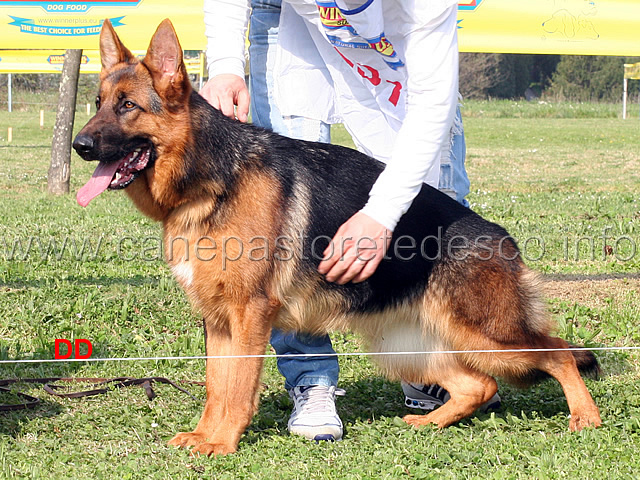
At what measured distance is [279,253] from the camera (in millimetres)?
3041

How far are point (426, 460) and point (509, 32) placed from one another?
580 centimetres

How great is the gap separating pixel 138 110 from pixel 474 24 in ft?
18.5

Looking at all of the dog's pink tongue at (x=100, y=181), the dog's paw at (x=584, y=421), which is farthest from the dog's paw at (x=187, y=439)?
the dog's paw at (x=584, y=421)

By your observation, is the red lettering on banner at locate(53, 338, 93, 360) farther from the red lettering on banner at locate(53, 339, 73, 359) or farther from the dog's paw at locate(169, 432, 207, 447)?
the dog's paw at locate(169, 432, 207, 447)

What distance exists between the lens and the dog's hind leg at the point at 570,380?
3316 millimetres

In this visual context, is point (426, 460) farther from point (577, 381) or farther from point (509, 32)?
point (509, 32)

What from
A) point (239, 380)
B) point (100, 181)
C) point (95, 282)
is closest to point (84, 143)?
point (100, 181)

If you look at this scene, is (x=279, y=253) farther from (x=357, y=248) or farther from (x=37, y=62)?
(x=37, y=62)

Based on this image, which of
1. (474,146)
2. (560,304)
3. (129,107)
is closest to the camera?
(129,107)

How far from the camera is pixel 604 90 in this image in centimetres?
5866

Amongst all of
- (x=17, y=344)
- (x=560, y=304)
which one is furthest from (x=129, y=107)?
(x=560, y=304)

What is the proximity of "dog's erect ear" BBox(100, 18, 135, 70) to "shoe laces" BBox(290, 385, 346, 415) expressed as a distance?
1704 millimetres

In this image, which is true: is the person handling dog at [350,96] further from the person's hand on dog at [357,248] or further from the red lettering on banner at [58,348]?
the red lettering on banner at [58,348]

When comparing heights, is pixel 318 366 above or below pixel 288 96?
below
